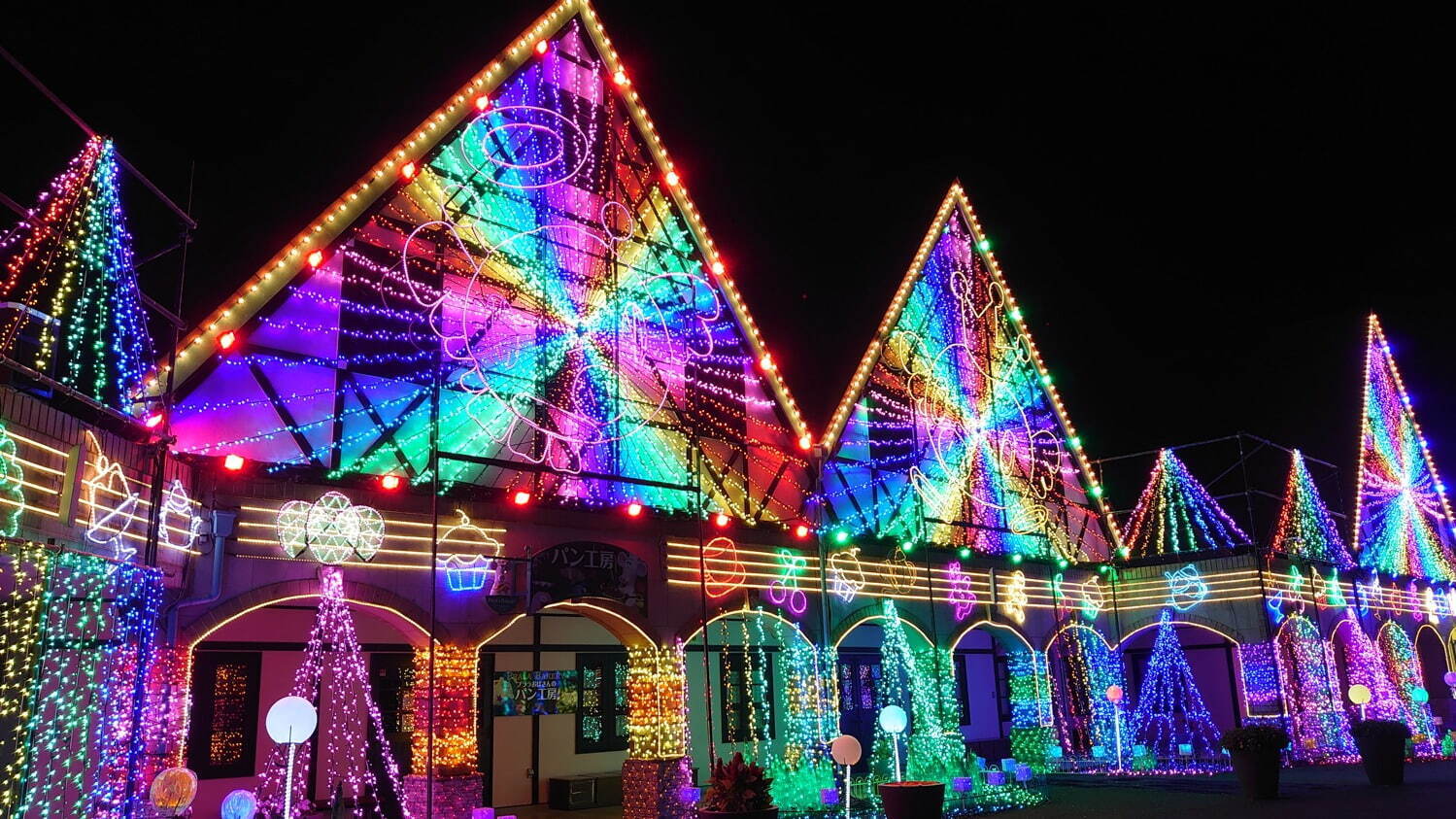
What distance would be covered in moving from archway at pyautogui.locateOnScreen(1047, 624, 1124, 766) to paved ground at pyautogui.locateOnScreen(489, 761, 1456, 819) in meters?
2.64

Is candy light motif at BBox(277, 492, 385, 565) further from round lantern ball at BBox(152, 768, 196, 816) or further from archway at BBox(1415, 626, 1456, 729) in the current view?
archway at BBox(1415, 626, 1456, 729)

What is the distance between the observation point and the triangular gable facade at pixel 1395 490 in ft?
92.1

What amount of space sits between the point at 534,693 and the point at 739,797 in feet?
25.3

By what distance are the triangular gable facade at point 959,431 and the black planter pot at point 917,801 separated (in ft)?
25.7

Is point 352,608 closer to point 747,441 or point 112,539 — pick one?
point 112,539

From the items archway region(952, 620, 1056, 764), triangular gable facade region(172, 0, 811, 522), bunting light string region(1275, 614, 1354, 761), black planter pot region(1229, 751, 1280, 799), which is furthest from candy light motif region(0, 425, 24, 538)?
bunting light string region(1275, 614, 1354, 761)

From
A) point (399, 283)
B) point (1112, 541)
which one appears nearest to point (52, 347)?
point (399, 283)

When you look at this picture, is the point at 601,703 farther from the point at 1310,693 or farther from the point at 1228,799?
the point at 1310,693

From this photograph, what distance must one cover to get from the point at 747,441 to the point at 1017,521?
798 cm

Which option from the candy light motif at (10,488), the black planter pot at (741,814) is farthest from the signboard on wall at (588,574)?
the candy light motif at (10,488)

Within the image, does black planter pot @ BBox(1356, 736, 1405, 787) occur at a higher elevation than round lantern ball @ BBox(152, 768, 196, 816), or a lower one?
lower

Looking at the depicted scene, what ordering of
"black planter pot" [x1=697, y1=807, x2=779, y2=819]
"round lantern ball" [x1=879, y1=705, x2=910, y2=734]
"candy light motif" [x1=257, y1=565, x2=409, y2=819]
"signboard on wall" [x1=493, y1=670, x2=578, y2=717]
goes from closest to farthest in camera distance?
"black planter pot" [x1=697, y1=807, x2=779, y2=819] < "candy light motif" [x1=257, y1=565, x2=409, y2=819] < "round lantern ball" [x1=879, y1=705, x2=910, y2=734] < "signboard on wall" [x1=493, y1=670, x2=578, y2=717]

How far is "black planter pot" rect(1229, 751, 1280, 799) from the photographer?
15.0 meters

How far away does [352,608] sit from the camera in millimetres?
14109
